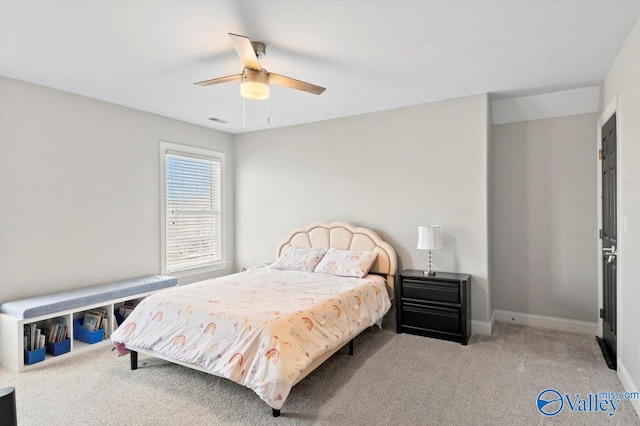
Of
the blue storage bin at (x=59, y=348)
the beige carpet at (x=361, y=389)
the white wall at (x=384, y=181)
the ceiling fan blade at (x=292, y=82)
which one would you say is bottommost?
the beige carpet at (x=361, y=389)

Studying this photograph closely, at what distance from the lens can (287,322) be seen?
2.52 m

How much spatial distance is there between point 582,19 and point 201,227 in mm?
4747

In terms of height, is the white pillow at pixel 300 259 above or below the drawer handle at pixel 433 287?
above

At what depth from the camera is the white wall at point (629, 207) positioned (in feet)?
7.84

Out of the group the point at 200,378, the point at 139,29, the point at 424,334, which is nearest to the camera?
the point at 139,29

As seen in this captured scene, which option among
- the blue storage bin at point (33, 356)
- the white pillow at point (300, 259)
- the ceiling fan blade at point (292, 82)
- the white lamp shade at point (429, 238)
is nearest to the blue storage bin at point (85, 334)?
the blue storage bin at point (33, 356)

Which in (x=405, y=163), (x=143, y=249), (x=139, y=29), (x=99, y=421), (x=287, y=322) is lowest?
(x=99, y=421)

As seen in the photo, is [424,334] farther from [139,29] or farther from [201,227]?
[139,29]

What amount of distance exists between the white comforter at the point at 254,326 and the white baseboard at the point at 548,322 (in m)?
1.72

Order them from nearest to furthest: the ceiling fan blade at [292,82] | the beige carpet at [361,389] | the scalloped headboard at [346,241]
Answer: the beige carpet at [361,389] → the ceiling fan blade at [292,82] → the scalloped headboard at [346,241]

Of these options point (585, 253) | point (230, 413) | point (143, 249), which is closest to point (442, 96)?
point (585, 253)

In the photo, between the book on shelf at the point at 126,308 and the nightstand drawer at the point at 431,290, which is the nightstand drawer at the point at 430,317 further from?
the book on shelf at the point at 126,308

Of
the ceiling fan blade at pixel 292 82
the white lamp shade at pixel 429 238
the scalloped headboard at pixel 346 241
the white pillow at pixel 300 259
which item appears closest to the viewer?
the ceiling fan blade at pixel 292 82

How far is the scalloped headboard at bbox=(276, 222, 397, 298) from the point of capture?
424cm
